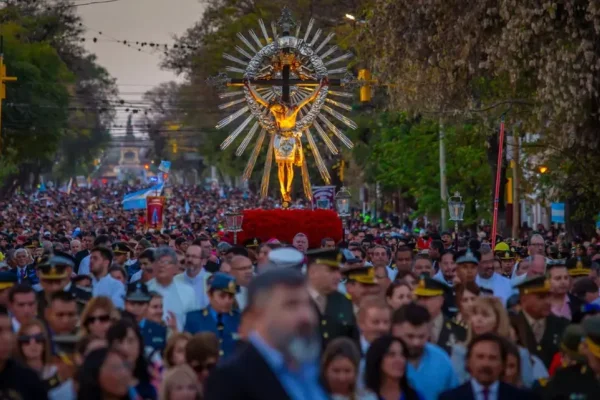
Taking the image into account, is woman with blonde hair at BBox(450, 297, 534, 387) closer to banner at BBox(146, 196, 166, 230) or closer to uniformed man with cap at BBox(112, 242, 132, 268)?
uniformed man with cap at BBox(112, 242, 132, 268)

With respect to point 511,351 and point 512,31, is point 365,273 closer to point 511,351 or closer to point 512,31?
point 511,351

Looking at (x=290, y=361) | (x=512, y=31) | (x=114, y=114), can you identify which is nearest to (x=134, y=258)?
(x=512, y=31)

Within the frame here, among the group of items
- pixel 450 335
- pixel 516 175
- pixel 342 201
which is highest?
pixel 516 175

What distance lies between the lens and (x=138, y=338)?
973 cm

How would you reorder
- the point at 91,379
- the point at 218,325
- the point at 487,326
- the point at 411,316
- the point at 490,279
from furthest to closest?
1. the point at 490,279
2. the point at 218,325
3. the point at 487,326
4. the point at 411,316
5. the point at 91,379

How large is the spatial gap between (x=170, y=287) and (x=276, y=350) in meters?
8.32

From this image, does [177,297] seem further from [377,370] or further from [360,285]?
[377,370]

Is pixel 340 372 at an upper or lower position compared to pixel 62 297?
lower

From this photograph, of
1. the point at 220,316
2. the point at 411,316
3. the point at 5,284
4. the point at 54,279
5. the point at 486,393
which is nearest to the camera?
the point at 486,393

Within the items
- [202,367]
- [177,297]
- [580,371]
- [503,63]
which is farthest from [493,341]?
[503,63]

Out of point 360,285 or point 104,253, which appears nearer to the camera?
point 360,285

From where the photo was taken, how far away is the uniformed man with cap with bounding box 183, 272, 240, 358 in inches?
476

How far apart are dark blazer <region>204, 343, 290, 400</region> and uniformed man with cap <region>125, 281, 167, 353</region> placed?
5.64 metres

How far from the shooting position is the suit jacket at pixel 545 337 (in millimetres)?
11609
